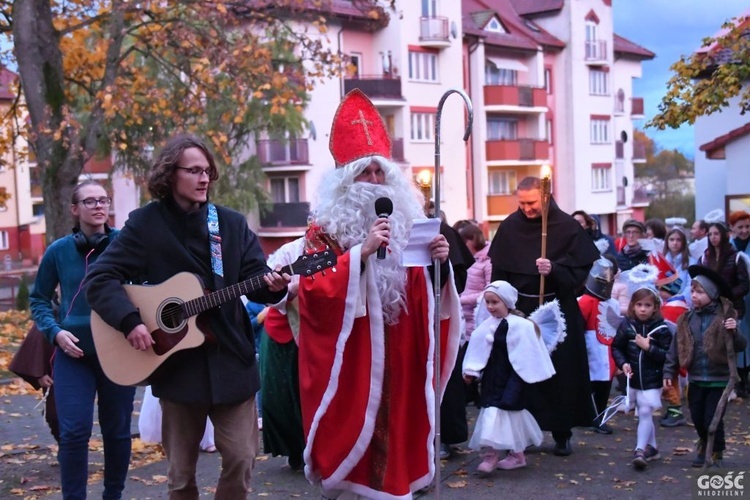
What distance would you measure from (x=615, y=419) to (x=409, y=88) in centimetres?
3210

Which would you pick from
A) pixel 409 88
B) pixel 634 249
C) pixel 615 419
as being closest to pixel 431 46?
pixel 409 88

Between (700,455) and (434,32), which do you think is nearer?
(700,455)

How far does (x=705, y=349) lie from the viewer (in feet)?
21.9

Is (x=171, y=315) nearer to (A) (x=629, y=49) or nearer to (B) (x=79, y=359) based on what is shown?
(B) (x=79, y=359)

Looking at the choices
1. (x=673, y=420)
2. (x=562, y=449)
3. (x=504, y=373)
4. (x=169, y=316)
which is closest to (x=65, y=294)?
(x=169, y=316)

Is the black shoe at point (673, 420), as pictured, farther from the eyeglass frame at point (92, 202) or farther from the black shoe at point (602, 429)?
the eyeglass frame at point (92, 202)

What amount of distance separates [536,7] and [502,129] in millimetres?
7226

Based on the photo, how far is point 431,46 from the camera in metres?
40.8

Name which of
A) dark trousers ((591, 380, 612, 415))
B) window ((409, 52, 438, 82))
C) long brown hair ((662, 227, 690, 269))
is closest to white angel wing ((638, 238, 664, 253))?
long brown hair ((662, 227, 690, 269))

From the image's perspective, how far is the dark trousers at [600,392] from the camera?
330 inches

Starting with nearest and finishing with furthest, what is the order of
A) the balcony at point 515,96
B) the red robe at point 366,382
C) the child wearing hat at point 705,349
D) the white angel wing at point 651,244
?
1. the red robe at point 366,382
2. the child wearing hat at point 705,349
3. the white angel wing at point 651,244
4. the balcony at point 515,96

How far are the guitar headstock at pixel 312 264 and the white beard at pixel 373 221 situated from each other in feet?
1.56

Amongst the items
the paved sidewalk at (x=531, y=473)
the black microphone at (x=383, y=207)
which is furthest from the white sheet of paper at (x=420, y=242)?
the paved sidewalk at (x=531, y=473)

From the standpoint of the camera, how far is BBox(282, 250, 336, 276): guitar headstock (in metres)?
4.51
